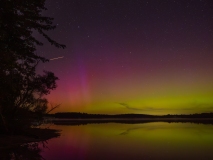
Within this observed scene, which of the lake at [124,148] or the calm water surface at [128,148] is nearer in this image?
the lake at [124,148]

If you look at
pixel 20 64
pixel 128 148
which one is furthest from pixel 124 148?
pixel 20 64

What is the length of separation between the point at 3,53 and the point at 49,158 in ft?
22.2

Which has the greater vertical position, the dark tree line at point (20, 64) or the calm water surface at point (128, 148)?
the dark tree line at point (20, 64)

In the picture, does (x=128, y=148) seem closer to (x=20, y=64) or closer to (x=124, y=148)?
(x=124, y=148)

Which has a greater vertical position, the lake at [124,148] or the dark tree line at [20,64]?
A: the dark tree line at [20,64]

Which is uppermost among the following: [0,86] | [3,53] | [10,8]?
[10,8]

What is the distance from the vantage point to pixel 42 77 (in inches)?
1284

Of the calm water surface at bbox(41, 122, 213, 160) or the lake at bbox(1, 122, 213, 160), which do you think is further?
the calm water surface at bbox(41, 122, 213, 160)

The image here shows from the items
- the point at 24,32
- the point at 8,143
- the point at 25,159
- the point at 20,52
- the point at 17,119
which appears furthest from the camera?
the point at 17,119

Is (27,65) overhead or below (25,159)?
overhead

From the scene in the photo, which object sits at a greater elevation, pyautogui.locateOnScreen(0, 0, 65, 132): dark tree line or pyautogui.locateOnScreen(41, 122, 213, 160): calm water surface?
pyautogui.locateOnScreen(0, 0, 65, 132): dark tree line

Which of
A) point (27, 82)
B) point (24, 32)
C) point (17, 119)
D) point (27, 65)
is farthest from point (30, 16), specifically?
point (17, 119)

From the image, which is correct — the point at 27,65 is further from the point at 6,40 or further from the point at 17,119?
the point at 17,119

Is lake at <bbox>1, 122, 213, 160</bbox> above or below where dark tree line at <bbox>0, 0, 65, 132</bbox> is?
below
